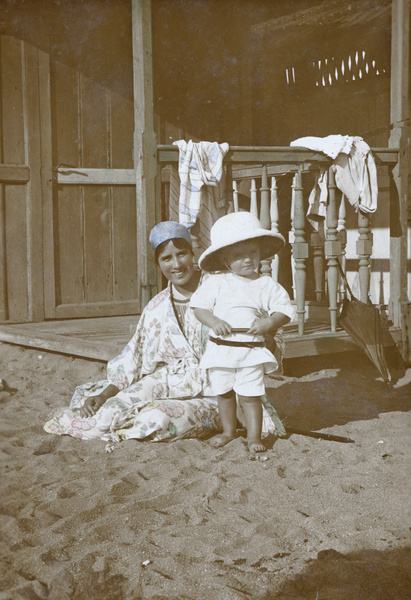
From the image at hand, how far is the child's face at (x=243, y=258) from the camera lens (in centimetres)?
345

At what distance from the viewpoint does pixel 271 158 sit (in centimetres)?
521

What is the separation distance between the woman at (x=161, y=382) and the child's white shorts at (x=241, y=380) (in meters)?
0.33

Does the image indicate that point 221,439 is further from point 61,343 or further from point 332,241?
point 61,343

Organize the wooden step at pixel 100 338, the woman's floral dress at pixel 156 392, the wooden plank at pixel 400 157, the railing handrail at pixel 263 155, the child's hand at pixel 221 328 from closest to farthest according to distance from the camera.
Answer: the child's hand at pixel 221 328, the woman's floral dress at pixel 156 392, the railing handrail at pixel 263 155, the wooden step at pixel 100 338, the wooden plank at pixel 400 157

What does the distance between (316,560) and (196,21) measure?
21.2 ft

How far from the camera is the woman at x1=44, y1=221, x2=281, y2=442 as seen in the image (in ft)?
12.0

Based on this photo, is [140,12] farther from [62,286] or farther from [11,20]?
[62,286]

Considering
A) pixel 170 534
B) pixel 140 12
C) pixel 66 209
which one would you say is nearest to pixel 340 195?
pixel 140 12

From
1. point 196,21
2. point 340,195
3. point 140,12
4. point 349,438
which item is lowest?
point 349,438

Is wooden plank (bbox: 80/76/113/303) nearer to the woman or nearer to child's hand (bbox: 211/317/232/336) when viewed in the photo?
the woman

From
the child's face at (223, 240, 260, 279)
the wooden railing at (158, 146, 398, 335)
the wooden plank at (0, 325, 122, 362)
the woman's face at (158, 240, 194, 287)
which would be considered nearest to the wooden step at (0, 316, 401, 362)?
the wooden plank at (0, 325, 122, 362)

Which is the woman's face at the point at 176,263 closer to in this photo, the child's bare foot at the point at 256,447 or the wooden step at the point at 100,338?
the child's bare foot at the point at 256,447

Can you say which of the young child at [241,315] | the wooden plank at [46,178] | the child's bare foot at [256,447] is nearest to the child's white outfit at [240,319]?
the young child at [241,315]

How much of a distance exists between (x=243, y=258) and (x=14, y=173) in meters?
3.67
